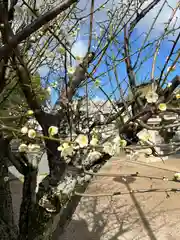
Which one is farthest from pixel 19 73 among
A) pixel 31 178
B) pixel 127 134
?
pixel 31 178

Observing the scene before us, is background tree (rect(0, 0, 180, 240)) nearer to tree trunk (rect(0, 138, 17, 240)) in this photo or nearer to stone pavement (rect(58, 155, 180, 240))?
tree trunk (rect(0, 138, 17, 240))

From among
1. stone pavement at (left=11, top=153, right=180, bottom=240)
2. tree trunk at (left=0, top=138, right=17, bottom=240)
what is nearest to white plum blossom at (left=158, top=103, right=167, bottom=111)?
tree trunk at (left=0, top=138, right=17, bottom=240)

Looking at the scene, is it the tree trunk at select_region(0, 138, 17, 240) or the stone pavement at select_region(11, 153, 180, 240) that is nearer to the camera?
the tree trunk at select_region(0, 138, 17, 240)

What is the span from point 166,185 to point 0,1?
4.79 meters

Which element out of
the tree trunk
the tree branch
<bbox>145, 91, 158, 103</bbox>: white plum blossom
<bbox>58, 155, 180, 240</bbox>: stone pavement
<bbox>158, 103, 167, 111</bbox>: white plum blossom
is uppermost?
the tree branch

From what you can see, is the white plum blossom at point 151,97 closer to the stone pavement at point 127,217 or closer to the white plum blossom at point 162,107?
the white plum blossom at point 162,107

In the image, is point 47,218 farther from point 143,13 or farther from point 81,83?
point 143,13

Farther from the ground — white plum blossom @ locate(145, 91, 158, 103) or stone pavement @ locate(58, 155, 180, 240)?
white plum blossom @ locate(145, 91, 158, 103)

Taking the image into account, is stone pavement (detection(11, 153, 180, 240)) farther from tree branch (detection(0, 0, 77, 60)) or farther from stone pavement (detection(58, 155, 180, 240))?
tree branch (detection(0, 0, 77, 60))

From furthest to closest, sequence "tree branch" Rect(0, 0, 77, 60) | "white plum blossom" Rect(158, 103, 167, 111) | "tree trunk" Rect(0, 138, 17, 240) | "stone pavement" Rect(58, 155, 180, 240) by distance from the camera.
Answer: "stone pavement" Rect(58, 155, 180, 240) → "tree trunk" Rect(0, 138, 17, 240) → "white plum blossom" Rect(158, 103, 167, 111) → "tree branch" Rect(0, 0, 77, 60)

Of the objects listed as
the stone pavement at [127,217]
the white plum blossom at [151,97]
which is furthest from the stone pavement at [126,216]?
the white plum blossom at [151,97]

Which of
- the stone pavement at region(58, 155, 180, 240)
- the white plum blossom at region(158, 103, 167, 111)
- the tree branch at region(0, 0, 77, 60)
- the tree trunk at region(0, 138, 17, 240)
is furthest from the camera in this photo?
the stone pavement at region(58, 155, 180, 240)

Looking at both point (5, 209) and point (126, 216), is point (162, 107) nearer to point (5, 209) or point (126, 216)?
point (5, 209)

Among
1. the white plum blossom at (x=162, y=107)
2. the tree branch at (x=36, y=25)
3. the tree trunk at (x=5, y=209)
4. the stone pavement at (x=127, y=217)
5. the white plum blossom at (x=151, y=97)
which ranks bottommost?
the stone pavement at (x=127, y=217)
